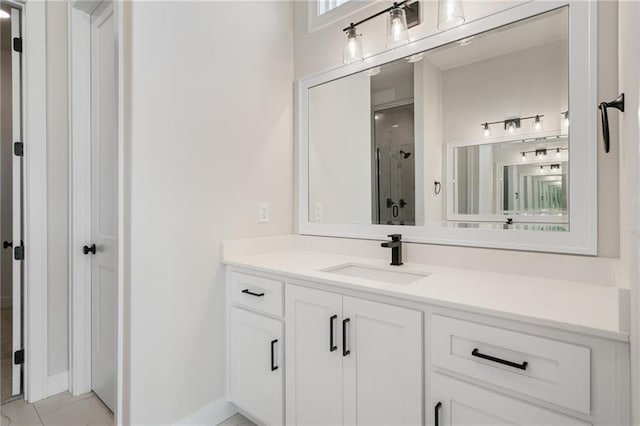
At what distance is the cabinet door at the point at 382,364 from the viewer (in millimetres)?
1127

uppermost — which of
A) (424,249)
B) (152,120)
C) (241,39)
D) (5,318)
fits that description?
(241,39)

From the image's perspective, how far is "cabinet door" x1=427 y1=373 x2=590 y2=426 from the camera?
0.91 metres

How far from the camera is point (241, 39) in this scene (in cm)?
194

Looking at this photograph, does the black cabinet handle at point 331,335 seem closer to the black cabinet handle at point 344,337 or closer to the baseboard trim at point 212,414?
the black cabinet handle at point 344,337

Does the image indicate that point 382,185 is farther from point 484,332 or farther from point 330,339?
point 484,332

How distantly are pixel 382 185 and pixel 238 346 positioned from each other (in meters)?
1.17

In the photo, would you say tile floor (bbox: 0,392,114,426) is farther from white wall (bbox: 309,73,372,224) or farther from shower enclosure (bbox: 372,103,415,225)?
shower enclosure (bbox: 372,103,415,225)

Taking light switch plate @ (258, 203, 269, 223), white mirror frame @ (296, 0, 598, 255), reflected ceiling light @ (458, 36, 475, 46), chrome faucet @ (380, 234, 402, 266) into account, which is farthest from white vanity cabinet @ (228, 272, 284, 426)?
reflected ceiling light @ (458, 36, 475, 46)

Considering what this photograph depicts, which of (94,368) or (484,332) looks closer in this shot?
(484,332)

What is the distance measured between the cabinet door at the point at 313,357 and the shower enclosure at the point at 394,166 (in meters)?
0.68

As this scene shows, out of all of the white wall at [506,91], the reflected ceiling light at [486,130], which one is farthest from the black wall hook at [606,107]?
the reflected ceiling light at [486,130]

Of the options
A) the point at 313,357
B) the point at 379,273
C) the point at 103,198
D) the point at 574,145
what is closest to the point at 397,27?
the point at 574,145

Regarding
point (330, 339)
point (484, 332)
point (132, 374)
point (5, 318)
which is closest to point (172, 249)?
point (132, 374)

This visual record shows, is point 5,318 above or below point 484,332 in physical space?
below
